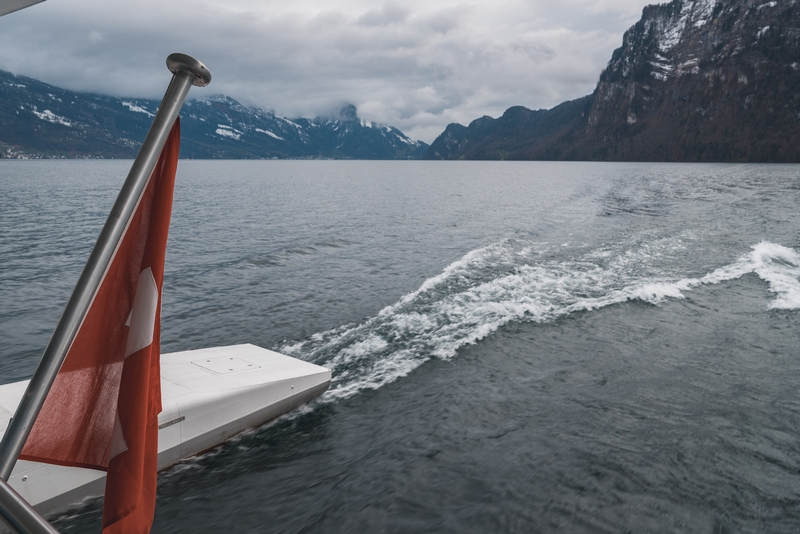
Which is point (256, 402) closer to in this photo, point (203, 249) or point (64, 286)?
point (64, 286)

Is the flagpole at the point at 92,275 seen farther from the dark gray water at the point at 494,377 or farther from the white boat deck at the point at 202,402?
the dark gray water at the point at 494,377

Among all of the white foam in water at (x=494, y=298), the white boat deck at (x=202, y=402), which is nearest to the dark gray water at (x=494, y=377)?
the white foam in water at (x=494, y=298)

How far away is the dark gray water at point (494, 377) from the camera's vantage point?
8914 millimetres

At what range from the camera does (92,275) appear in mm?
2465

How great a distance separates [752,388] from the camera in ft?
41.4

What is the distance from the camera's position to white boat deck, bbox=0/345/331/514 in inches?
322

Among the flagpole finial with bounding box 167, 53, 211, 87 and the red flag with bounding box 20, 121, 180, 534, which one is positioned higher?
the flagpole finial with bounding box 167, 53, 211, 87

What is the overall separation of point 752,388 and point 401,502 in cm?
997

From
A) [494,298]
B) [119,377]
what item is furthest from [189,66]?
[494,298]

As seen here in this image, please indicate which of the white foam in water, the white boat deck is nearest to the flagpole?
the white boat deck

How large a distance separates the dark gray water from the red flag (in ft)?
19.3

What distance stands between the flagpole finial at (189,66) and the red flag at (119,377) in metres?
0.80

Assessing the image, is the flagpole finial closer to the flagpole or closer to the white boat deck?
the flagpole

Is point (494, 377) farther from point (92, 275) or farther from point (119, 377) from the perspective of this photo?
point (92, 275)
